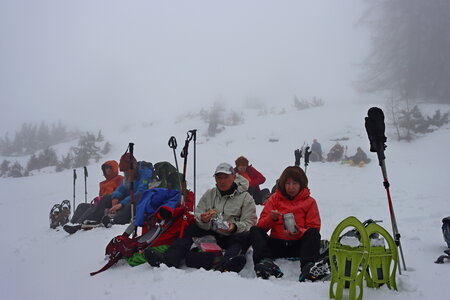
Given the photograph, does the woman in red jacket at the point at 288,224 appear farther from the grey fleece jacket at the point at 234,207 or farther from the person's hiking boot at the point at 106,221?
the person's hiking boot at the point at 106,221

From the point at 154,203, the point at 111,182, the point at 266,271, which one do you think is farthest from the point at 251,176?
the point at 266,271

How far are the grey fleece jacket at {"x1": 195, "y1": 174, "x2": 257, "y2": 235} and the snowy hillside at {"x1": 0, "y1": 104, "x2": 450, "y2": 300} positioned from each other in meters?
0.68

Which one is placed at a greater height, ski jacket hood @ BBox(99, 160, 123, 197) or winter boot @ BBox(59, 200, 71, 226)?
ski jacket hood @ BBox(99, 160, 123, 197)

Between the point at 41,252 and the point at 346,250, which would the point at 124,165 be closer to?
the point at 41,252

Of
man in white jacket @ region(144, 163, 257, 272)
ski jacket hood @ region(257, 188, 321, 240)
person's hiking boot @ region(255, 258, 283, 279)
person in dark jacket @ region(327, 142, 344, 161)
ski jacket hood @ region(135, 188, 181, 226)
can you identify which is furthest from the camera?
person in dark jacket @ region(327, 142, 344, 161)

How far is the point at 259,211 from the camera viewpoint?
820 cm

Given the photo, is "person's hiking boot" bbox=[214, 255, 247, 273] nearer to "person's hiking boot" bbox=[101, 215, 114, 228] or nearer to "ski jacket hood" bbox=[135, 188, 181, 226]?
"ski jacket hood" bbox=[135, 188, 181, 226]

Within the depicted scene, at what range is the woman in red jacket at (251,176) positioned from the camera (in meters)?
8.27

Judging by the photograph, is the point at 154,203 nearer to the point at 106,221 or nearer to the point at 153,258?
the point at 153,258

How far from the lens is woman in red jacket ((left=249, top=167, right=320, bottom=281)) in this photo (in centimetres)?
372

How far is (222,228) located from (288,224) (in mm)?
849

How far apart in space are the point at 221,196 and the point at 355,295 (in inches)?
97.1

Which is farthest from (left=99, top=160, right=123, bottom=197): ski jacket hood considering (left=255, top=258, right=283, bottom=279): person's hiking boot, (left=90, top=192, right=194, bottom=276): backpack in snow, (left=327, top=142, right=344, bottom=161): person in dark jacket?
(left=327, top=142, right=344, bottom=161): person in dark jacket

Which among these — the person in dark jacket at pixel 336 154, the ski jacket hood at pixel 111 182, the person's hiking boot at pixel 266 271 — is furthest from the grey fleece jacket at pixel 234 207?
the person in dark jacket at pixel 336 154
